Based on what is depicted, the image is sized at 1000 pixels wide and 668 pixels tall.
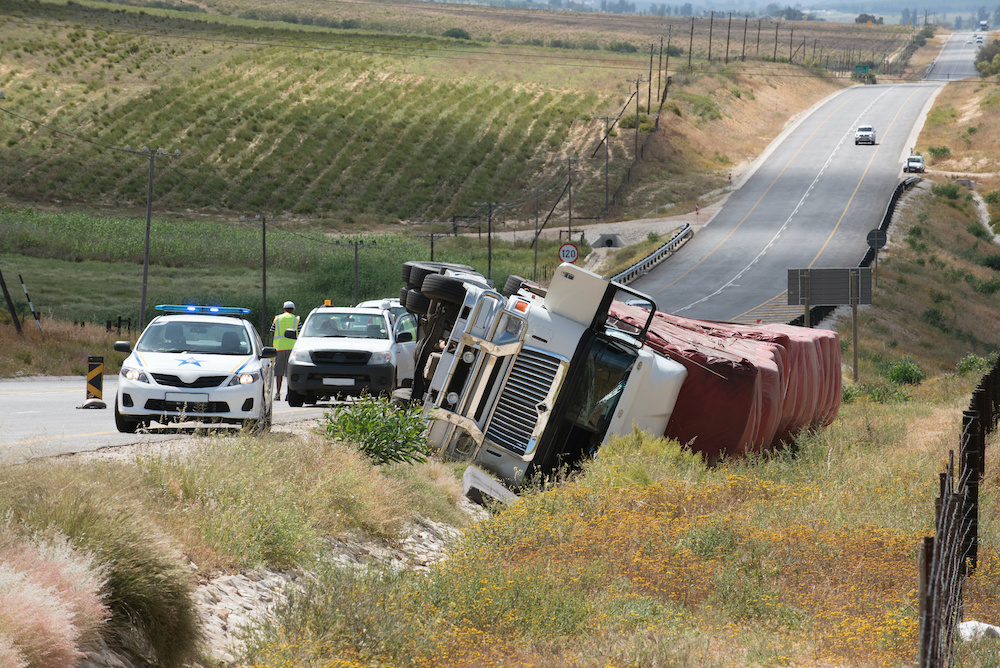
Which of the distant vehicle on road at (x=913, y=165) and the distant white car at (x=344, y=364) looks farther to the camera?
the distant vehicle on road at (x=913, y=165)

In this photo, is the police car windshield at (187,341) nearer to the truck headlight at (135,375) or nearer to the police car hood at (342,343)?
the truck headlight at (135,375)

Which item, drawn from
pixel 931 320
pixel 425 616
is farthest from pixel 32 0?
pixel 425 616

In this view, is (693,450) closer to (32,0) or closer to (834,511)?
(834,511)

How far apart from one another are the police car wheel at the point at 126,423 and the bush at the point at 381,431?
283cm

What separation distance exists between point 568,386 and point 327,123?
300 feet

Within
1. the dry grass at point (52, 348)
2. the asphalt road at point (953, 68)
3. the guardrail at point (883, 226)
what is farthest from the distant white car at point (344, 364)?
the asphalt road at point (953, 68)

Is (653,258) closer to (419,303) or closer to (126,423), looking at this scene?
(419,303)

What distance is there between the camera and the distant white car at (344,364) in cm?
1780

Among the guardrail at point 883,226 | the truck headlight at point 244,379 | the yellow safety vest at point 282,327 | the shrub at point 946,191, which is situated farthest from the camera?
the shrub at point 946,191

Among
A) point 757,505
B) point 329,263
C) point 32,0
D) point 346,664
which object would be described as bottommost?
point 329,263

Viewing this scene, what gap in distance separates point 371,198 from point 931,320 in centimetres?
5099

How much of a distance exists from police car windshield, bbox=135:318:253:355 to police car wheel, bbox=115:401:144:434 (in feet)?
3.49

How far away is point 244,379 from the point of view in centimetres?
1367

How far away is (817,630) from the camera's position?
7062mm
